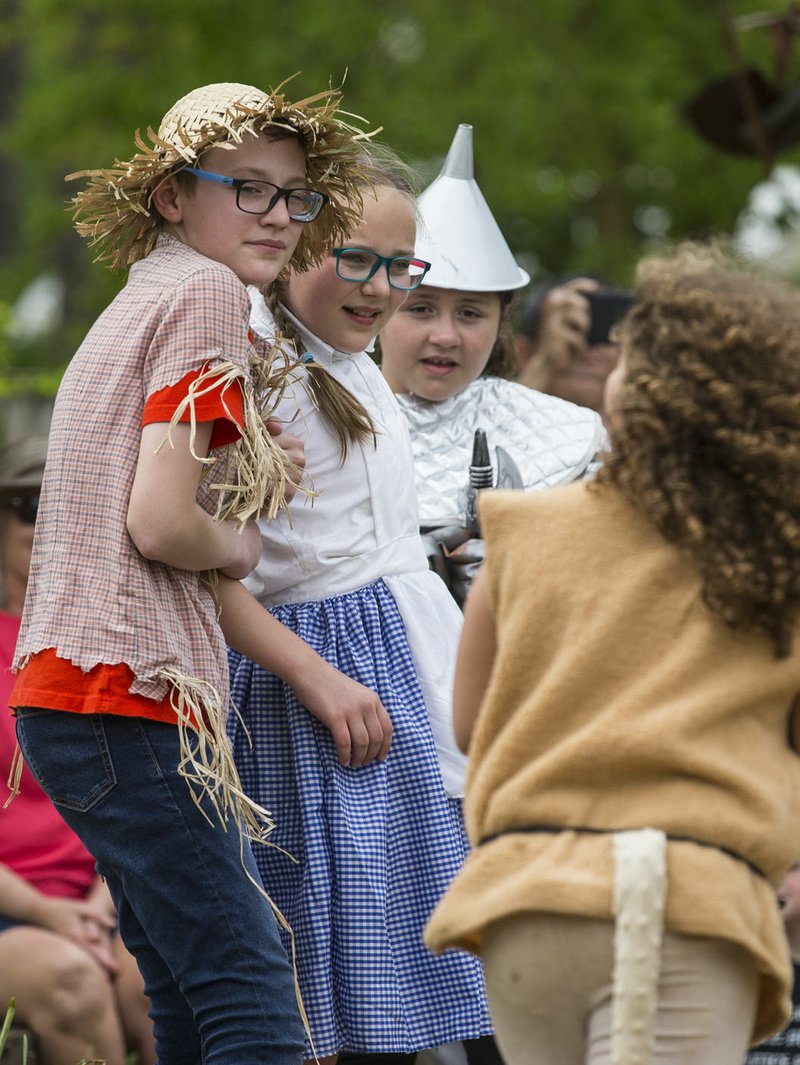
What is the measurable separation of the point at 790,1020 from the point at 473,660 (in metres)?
1.61

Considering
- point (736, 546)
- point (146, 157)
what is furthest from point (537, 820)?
point (146, 157)

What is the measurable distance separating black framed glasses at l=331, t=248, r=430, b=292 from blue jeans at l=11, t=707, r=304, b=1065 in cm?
99

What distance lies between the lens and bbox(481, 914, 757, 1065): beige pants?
2062mm

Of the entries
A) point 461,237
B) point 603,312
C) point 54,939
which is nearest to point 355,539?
point 461,237

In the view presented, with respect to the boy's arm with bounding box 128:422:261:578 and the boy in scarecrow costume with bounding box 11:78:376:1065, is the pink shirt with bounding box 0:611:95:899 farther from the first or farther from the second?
the boy's arm with bounding box 128:422:261:578

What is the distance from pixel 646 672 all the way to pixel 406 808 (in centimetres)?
95

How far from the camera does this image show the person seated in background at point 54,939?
3633 millimetres

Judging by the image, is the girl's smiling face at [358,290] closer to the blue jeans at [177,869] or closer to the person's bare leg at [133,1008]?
the blue jeans at [177,869]

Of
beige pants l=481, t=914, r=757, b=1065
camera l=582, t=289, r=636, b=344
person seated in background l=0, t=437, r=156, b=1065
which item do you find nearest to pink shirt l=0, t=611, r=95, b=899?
person seated in background l=0, t=437, r=156, b=1065

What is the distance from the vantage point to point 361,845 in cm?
286

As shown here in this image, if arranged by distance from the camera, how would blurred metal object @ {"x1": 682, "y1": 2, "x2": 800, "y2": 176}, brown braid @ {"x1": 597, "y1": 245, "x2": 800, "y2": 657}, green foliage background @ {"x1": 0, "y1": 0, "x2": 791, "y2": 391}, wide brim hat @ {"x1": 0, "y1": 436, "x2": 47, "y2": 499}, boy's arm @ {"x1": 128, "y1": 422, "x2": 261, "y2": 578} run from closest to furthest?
brown braid @ {"x1": 597, "y1": 245, "x2": 800, "y2": 657}, boy's arm @ {"x1": 128, "y1": 422, "x2": 261, "y2": 578}, wide brim hat @ {"x1": 0, "y1": 436, "x2": 47, "y2": 499}, blurred metal object @ {"x1": 682, "y1": 2, "x2": 800, "y2": 176}, green foliage background @ {"x1": 0, "y1": 0, "x2": 791, "y2": 391}

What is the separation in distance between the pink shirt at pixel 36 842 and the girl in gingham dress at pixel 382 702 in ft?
3.58

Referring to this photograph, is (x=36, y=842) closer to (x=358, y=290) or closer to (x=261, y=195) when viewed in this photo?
(x=358, y=290)

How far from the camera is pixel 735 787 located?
2059 mm
